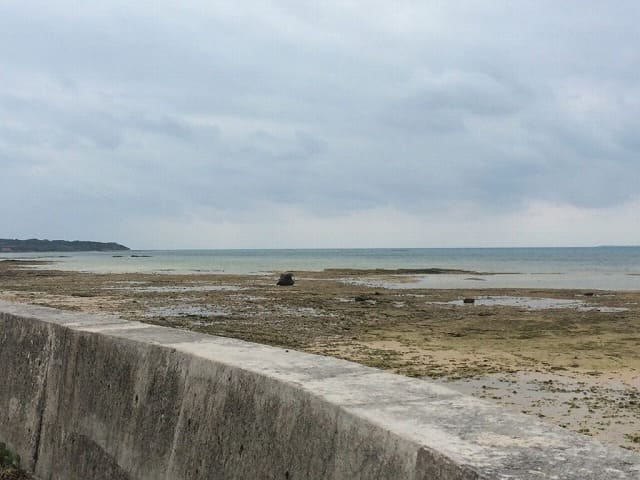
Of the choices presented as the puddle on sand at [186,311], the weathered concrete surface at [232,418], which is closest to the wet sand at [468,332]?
the puddle on sand at [186,311]

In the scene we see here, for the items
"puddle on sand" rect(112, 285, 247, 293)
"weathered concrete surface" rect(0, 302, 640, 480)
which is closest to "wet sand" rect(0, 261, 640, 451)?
"puddle on sand" rect(112, 285, 247, 293)

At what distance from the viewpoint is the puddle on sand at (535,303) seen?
24.7 meters

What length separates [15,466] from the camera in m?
4.08

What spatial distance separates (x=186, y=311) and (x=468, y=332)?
990 cm

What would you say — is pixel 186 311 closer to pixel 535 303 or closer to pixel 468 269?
pixel 535 303

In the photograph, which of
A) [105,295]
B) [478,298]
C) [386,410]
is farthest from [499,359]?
[105,295]

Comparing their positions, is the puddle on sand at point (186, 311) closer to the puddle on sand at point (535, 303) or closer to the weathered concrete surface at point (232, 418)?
the puddle on sand at point (535, 303)

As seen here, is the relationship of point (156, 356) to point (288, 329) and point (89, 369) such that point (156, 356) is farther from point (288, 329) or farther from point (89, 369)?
point (288, 329)

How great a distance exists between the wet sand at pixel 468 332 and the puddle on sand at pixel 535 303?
0.17ft

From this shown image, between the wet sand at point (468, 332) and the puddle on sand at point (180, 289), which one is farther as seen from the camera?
the puddle on sand at point (180, 289)

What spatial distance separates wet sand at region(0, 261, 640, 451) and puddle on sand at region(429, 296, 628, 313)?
0.17 feet

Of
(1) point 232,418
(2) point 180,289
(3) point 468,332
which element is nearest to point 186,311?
(3) point 468,332

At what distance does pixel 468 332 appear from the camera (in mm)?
17594

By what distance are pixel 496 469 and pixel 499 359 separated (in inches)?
474
